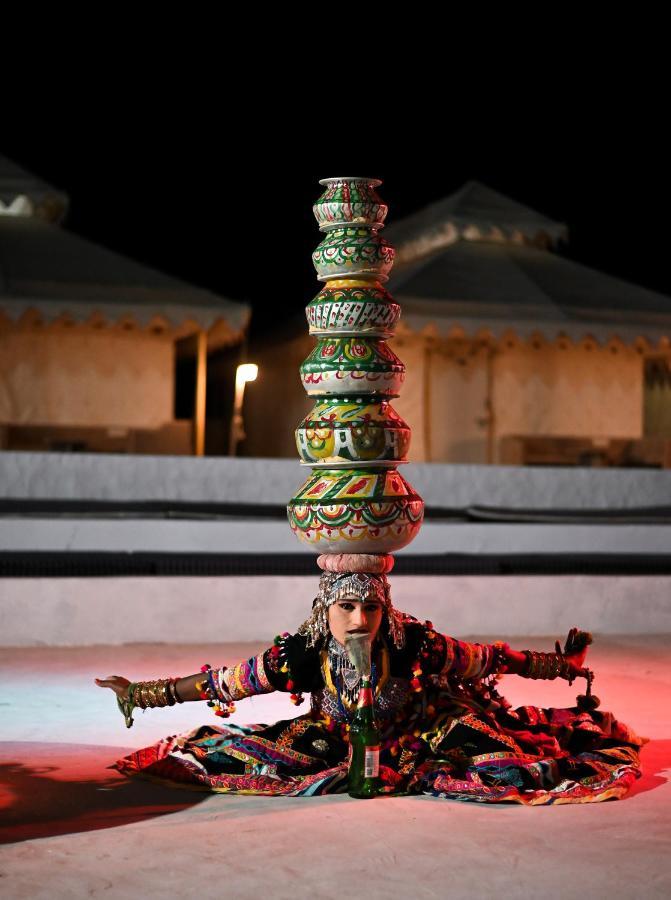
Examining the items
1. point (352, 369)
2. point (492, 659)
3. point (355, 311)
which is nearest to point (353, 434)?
point (352, 369)

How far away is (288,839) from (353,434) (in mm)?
1275

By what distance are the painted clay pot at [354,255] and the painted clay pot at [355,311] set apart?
0.13ft

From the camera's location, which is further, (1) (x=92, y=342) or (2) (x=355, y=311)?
(1) (x=92, y=342)

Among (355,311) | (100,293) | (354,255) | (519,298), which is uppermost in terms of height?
(519,298)

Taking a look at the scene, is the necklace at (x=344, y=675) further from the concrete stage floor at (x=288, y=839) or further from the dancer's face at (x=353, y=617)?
the concrete stage floor at (x=288, y=839)

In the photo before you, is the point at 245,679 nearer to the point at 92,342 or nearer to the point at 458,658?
the point at 458,658

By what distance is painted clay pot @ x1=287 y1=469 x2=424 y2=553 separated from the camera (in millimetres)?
4145

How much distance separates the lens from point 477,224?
13.1 meters

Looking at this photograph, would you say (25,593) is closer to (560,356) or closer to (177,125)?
(560,356)

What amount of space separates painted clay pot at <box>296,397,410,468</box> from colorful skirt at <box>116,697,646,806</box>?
0.80 m

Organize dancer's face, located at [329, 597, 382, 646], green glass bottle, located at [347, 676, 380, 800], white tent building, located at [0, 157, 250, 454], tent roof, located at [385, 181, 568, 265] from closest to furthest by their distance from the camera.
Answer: green glass bottle, located at [347, 676, 380, 800]
dancer's face, located at [329, 597, 382, 646]
white tent building, located at [0, 157, 250, 454]
tent roof, located at [385, 181, 568, 265]

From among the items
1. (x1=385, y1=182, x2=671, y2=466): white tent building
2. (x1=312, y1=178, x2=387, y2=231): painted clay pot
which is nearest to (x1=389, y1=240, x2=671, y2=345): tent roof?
(x1=385, y1=182, x2=671, y2=466): white tent building

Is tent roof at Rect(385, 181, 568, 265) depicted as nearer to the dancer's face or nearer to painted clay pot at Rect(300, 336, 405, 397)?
painted clay pot at Rect(300, 336, 405, 397)

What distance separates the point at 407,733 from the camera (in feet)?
13.8
